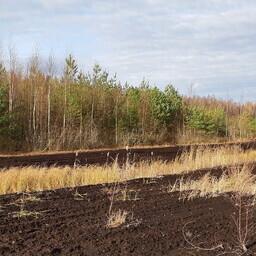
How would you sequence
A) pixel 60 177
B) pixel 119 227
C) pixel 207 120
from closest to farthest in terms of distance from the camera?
pixel 119 227, pixel 60 177, pixel 207 120

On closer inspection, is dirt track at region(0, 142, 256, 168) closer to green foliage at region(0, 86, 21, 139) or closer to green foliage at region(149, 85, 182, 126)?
green foliage at region(0, 86, 21, 139)

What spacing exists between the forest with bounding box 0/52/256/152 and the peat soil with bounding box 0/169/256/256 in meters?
15.1

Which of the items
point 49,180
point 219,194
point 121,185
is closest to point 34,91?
point 49,180

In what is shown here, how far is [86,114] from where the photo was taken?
26.7 metres

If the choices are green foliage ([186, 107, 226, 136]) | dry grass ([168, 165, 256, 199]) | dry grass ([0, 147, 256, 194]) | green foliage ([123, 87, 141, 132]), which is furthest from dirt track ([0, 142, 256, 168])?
green foliage ([186, 107, 226, 136])

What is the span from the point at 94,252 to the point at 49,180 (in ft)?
19.6

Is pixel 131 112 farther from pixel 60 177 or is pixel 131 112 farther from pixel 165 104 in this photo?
pixel 60 177

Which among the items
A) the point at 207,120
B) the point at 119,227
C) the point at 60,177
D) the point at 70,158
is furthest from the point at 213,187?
the point at 207,120

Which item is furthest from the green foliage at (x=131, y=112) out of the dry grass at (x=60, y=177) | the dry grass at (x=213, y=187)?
the dry grass at (x=213, y=187)

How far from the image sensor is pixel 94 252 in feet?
14.5

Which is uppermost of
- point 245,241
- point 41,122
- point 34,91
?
point 34,91

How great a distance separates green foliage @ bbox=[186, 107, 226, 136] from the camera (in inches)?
1341

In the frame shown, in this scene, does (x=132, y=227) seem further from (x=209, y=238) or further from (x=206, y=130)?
(x=206, y=130)

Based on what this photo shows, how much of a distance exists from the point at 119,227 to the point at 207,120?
103ft
